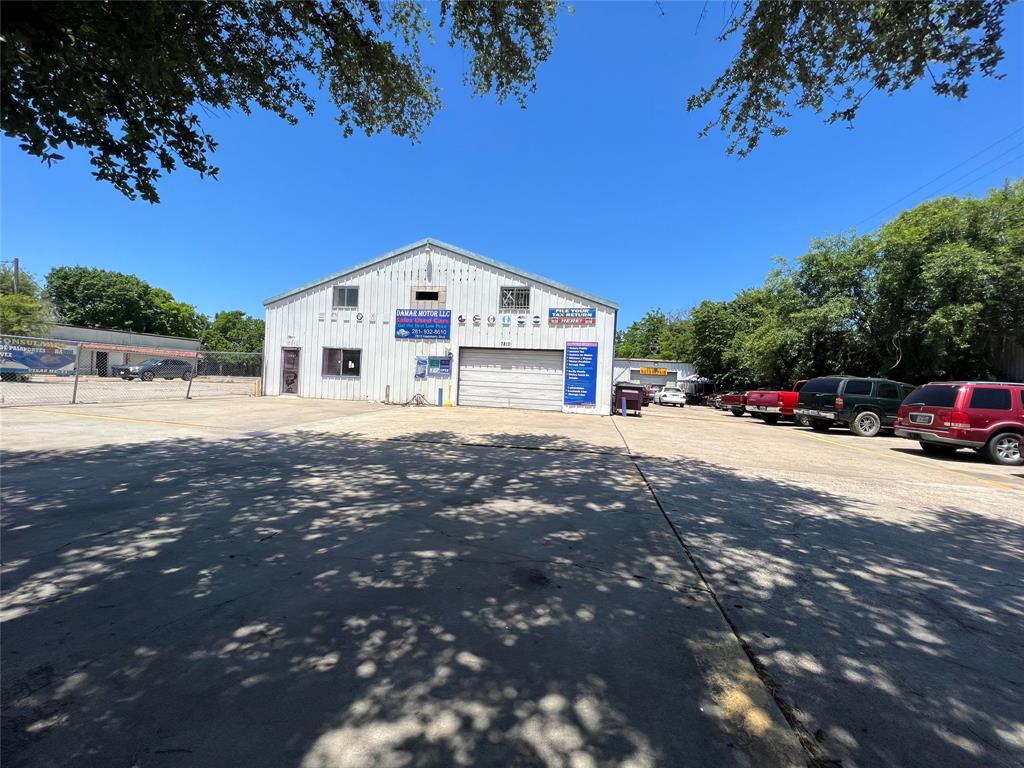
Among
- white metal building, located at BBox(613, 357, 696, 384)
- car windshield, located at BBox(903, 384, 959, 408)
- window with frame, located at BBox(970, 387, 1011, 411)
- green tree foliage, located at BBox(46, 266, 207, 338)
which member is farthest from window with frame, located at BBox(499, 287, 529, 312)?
green tree foliage, located at BBox(46, 266, 207, 338)

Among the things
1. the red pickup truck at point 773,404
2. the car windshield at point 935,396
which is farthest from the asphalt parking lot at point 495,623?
the red pickup truck at point 773,404

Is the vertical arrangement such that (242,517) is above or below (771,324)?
below

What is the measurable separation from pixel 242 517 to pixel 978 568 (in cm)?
668

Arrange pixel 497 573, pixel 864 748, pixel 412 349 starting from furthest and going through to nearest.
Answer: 1. pixel 412 349
2. pixel 497 573
3. pixel 864 748

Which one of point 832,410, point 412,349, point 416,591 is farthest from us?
point 412,349

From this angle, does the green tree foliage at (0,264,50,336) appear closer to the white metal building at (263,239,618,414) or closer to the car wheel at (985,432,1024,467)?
the white metal building at (263,239,618,414)

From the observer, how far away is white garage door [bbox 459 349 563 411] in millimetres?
18828

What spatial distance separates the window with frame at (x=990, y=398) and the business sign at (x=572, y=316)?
11161 mm

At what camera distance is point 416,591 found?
10.1 feet

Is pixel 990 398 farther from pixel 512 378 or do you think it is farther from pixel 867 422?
pixel 512 378

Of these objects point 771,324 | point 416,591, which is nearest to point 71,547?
point 416,591

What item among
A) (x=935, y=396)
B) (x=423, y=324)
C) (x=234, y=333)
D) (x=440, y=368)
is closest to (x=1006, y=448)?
(x=935, y=396)

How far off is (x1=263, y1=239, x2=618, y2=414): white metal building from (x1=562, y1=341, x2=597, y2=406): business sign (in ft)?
0.13

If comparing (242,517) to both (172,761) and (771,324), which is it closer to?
(172,761)
